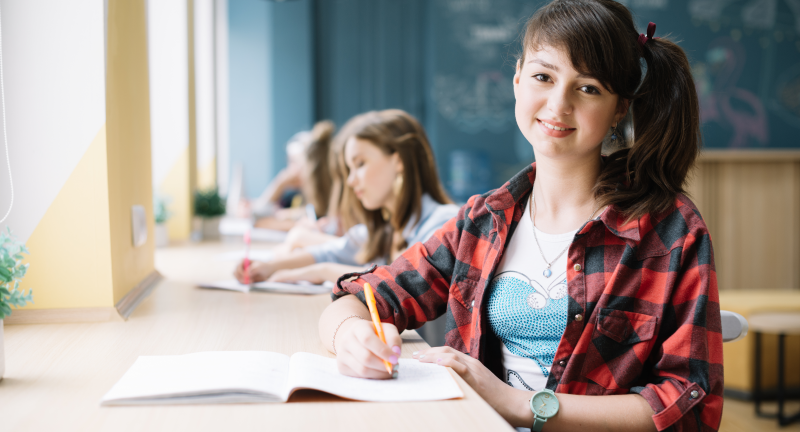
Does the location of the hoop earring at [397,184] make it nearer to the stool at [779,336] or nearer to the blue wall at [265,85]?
the stool at [779,336]

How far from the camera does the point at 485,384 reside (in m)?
0.81

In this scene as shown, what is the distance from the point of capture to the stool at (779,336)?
231 centimetres

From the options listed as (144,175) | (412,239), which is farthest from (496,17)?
(144,175)

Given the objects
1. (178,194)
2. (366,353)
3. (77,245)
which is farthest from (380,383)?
(178,194)

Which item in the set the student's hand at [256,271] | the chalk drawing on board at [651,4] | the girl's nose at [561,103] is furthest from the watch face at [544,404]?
the chalk drawing on board at [651,4]

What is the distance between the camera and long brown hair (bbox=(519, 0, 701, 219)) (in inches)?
35.1

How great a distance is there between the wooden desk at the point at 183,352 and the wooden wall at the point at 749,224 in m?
3.32

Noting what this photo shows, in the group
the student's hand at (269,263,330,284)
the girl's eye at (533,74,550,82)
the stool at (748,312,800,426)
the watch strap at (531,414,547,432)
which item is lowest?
the stool at (748,312,800,426)

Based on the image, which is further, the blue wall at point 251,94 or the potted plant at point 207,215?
the blue wall at point 251,94

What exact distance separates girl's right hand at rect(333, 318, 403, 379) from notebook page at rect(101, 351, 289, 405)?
8cm

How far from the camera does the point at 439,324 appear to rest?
183cm

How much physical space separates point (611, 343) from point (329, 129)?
2.64m

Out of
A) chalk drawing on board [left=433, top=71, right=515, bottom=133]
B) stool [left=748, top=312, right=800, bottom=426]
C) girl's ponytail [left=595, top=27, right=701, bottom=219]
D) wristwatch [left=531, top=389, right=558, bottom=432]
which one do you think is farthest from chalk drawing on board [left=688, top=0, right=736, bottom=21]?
wristwatch [left=531, top=389, right=558, bottom=432]

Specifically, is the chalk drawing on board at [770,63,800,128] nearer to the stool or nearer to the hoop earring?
the stool
